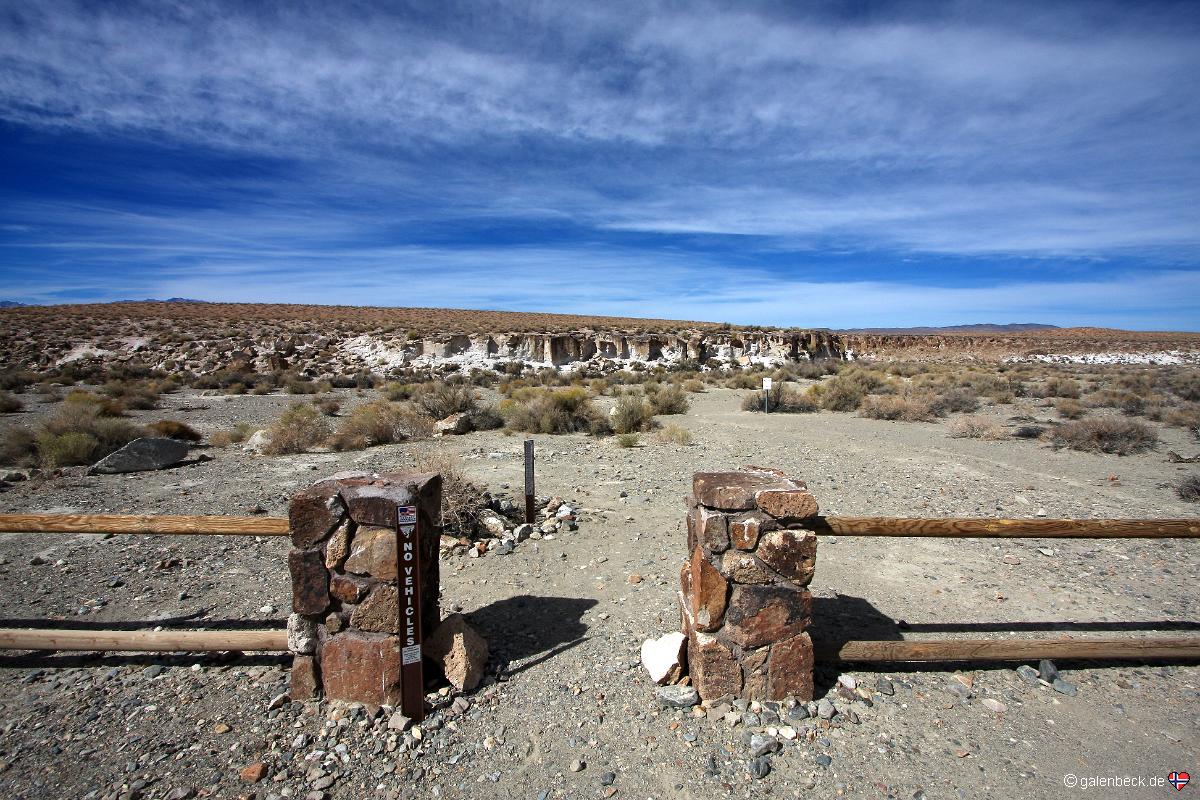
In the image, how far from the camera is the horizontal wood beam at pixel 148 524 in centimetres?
370

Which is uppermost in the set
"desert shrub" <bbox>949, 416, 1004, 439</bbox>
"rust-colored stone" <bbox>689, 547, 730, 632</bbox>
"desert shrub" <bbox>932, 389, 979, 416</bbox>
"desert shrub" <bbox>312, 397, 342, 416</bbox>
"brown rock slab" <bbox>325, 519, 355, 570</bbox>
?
"brown rock slab" <bbox>325, 519, 355, 570</bbox>

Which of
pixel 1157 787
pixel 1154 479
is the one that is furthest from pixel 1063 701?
pixel 1154 479

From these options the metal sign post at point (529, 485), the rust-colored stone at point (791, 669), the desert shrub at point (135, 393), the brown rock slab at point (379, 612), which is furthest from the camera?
the desert shrub at point (135, 393)

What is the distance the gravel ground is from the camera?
124 inches

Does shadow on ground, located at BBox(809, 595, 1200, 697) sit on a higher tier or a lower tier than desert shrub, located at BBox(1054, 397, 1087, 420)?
lower

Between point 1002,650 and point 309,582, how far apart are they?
4.30 m

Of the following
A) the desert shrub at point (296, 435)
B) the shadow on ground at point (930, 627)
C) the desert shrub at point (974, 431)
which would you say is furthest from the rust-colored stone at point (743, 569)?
the desert shrub at point (974, 431)

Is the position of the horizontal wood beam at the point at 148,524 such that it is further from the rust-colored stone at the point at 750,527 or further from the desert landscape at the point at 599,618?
the rust-colored stone at the point at 750,527

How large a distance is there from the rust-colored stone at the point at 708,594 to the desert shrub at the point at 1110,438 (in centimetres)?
1238

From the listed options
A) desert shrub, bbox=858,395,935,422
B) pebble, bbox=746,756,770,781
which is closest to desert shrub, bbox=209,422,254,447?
pebble, bbox=746,756,770,781

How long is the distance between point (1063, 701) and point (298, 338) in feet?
147

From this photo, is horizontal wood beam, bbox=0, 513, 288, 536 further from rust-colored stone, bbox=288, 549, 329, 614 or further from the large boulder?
the large boulder

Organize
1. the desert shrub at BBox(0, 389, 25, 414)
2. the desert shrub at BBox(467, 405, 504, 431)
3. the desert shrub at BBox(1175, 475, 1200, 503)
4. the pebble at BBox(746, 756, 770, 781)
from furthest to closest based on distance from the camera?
the desert shrub at BBox(0, 389, 25, 414), the desert shrub at BBox(467, 405, 504, 431), the desert shrub at BBox(1175, 475, 1200, 503), the pebble at BBox(746, 756, 770, 781)

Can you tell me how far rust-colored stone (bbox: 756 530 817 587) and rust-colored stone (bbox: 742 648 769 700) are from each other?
54 cm
